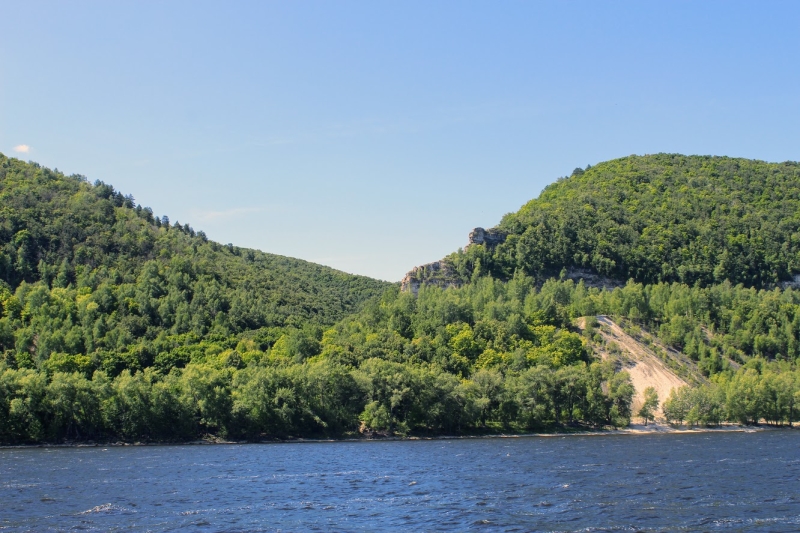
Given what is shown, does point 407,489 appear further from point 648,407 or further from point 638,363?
point 638,363

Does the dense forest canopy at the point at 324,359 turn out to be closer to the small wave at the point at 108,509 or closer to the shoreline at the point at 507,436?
the shoreline at the point at 507,436

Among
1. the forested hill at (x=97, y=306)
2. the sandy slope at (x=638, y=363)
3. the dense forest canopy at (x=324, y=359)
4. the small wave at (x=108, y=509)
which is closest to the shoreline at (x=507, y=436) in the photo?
the dense forest canopy at (x=324, y=359)

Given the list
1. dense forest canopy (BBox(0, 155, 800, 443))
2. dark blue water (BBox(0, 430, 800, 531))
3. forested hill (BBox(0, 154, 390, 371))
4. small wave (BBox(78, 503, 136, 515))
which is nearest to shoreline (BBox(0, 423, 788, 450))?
dense forest canopy (BBox(0, 155, 800, 443))

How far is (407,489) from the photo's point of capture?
66625 mm

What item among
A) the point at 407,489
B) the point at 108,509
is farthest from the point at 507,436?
the point at 108,509

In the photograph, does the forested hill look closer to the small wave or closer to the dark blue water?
the dark blue water

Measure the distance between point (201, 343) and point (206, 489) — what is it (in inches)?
3883

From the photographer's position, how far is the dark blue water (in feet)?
171

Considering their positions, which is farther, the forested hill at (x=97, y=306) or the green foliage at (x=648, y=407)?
the forested hill at (x=97, y=306)

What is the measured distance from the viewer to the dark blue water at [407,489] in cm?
5225

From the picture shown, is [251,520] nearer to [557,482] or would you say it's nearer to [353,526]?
[353,526]

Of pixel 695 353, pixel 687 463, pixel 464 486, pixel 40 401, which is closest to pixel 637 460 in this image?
pixel 687 463

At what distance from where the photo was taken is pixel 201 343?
16225 cm

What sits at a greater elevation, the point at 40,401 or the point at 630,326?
the point at 630,326
